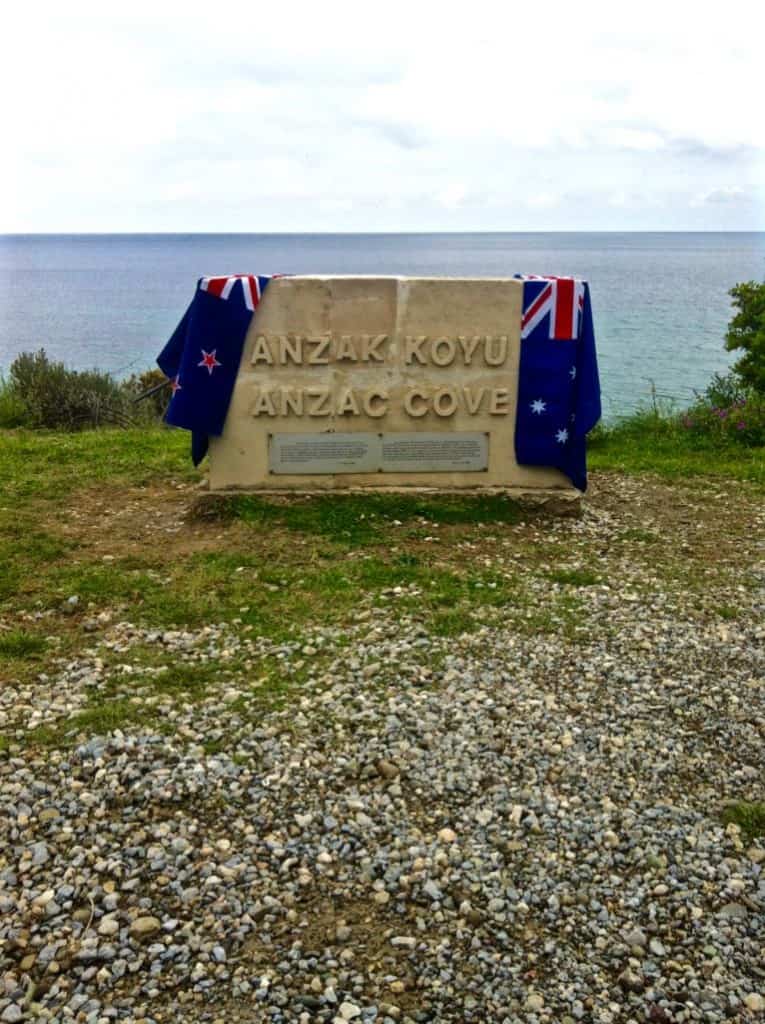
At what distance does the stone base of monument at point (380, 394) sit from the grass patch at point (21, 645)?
294cm

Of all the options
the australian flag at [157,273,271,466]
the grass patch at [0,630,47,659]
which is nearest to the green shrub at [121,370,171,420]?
the australian flag at [157,273,271,466]

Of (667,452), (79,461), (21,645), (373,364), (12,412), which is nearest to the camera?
(21,645)

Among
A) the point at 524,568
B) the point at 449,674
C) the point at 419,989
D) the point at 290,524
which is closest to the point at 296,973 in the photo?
the point at 419,989

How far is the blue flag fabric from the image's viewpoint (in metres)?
8.47

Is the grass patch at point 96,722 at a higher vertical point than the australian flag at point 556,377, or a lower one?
lower

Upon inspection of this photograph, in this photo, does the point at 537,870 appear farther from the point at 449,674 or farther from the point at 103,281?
the point at 103,281

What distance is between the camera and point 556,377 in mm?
8914

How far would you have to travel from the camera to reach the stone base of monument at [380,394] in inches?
340

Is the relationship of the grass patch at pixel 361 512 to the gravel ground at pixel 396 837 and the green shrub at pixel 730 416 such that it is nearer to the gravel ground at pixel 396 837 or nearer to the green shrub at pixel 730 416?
the gravel ground at pixel 396 837

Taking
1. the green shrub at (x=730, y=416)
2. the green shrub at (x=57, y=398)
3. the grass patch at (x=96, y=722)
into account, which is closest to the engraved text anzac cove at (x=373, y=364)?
the grass patch at (x=96, y=722)

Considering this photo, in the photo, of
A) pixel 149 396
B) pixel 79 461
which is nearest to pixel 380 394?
pixel 79 461

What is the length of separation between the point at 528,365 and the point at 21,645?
504 cm

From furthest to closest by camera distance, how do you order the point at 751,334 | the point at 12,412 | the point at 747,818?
the point at 12,412, the point at 751,334, the point at 747,818

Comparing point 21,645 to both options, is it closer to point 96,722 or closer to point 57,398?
point 96,722
